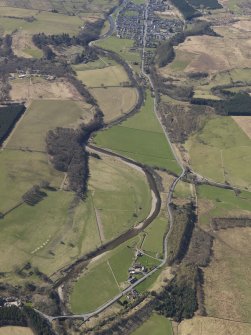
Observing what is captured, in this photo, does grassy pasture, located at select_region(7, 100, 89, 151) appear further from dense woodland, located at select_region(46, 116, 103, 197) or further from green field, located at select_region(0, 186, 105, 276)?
green field, located at select_region(0, 186, 105, 276)

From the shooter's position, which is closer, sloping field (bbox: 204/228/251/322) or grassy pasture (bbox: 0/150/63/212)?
sloping field (bbox: 204/228/251/322)

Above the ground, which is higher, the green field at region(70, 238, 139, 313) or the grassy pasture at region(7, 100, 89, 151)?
the grassy pasture at region(7, 100, 89, 151)

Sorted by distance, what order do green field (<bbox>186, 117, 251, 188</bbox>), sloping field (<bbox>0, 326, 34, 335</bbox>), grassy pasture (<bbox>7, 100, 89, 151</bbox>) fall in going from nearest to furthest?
sloping field (<bbox>0, 326, 34, 335</bbox>)
green field (<bbox>186, 117, 251, 188</bbox>)
grassy pasture (<bbox>7, 100, 89, 151</bbox>)

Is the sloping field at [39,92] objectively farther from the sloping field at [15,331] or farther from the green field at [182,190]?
the sloping field at [15,331]

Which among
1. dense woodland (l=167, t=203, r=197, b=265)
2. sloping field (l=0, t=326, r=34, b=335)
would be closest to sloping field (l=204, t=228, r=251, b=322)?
dense woodland (l=167, t=203, r=197, b=265)

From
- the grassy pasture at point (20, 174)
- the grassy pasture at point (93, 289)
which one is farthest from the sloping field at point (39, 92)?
the grassy pasture at point (93, 289)

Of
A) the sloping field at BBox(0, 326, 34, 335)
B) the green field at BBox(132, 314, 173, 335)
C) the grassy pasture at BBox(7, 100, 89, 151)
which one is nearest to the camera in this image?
the sloping field at BBox(0, 326, 34, 335)
